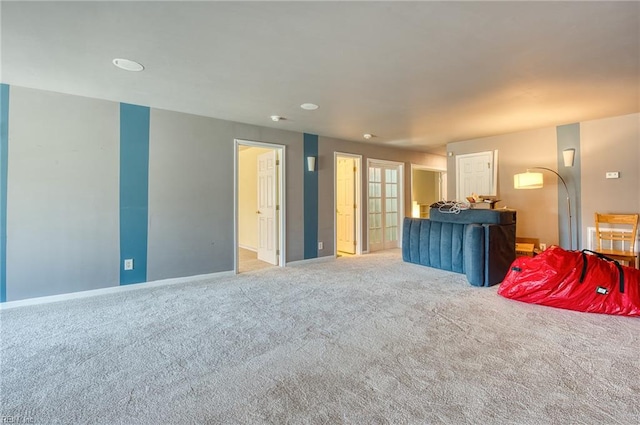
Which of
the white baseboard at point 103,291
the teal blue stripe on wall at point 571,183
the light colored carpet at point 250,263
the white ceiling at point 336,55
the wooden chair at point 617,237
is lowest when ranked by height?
the white baseboard at point 103,291

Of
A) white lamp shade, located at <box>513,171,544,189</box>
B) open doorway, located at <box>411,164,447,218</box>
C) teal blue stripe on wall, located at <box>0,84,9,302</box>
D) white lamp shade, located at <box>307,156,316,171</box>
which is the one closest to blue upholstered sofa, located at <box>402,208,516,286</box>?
white lamp shade, located at <box>513,171,544,189</box>

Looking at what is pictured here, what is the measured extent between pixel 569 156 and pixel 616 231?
124 cm

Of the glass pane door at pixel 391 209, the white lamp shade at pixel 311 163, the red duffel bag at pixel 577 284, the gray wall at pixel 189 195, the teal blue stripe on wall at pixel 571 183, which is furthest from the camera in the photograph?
the glass pane door at pixel 391 209

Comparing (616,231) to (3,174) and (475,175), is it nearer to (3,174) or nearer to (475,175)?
(475,175)

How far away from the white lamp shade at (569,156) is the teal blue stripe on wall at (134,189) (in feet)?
19.8

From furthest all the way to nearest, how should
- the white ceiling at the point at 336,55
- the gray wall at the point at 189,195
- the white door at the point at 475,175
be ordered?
1. the white door at the point at 475,175
2. the gray wall at the point at 189,195
3. the white ceiling at the point at 336,55

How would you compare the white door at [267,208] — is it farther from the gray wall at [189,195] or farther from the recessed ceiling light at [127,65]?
the recessed ceiling light at [127,65]

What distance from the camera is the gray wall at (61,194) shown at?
3.16 metres

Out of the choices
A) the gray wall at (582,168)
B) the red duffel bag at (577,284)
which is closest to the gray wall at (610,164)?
the gray wall at (582,168)

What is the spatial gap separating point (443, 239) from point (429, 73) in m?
2.54

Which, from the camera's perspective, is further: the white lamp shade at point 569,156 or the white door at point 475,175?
the white door at point 475,175

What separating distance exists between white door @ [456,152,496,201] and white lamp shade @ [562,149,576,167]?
115cm

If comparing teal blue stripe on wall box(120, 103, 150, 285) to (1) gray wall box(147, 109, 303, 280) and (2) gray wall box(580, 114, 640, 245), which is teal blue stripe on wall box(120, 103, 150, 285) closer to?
(1) gray wall box(147, 109, 303, 280)

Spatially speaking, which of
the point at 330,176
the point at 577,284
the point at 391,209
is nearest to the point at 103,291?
the point at 330,176
